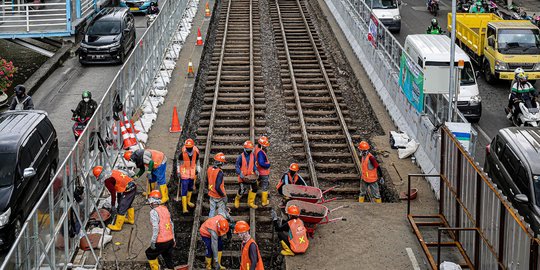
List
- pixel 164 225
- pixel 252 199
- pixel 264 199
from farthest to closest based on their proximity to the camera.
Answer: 1. pixel 264 199
2. pixel 252 199
3. pixel 164 225

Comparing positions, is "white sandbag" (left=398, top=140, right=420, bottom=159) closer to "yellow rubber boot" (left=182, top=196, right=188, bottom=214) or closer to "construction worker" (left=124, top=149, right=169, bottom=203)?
"yellow rubber boot" (left=182, top=196, right=188, bottom=214)

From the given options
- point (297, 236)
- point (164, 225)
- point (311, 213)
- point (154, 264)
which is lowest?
point (154, 264)

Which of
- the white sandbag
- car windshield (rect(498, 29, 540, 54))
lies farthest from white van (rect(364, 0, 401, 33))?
the white sandbag

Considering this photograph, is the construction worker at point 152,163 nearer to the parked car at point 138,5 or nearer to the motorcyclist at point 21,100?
the motorcyclist at point 21,100

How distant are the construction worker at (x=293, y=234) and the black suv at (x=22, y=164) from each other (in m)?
4.61

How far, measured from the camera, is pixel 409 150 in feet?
61.9

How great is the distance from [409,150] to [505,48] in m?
9.96

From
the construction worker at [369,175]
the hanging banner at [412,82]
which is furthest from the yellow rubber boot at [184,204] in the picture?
the hanging banner at [412,82]

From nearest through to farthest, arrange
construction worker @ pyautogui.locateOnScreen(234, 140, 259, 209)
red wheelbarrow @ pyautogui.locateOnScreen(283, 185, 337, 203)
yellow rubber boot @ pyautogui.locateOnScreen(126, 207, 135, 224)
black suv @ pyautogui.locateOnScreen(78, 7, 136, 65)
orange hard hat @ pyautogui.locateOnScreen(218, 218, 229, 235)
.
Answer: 1. orange hard hat @ pyautogui.locateOnScreen(218, 218, 229, 235)
2. red wheelbarrow @ pyautogui.locateOnScreen(283, 185, 337, 203)
3. yellow rubber boot @ pyautogui.locateOnScreen(126, 207, 135, 224)
4. construction worker @ pyautogui.locateOnScreen(234, 140, 259, 209)
5. black suv @ pyautogui.locateOnScreen(78, 7, 136, 65)

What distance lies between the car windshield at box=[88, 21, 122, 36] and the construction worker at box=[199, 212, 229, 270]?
18.2 m

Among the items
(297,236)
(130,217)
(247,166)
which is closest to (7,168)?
(130,217)

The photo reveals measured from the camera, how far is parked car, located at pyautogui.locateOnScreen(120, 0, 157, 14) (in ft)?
133

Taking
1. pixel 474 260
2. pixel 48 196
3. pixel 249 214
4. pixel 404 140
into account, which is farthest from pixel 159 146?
pixel 474 260

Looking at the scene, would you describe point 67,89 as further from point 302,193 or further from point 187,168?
point 302,193
